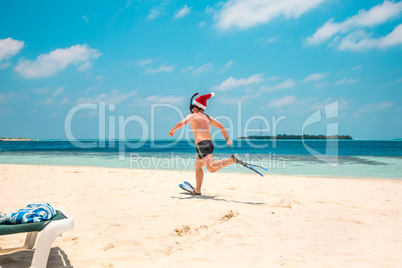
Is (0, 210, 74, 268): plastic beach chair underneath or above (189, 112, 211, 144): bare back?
underneath

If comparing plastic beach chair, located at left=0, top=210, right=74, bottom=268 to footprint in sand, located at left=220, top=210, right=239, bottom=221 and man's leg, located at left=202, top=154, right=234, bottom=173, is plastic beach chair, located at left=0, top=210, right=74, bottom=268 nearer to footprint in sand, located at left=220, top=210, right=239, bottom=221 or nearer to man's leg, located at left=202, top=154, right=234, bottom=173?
footprint in sand, located at left=220, top=210, right=239, bottom=221

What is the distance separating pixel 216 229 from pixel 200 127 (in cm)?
253

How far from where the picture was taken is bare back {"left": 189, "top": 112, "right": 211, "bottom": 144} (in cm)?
571

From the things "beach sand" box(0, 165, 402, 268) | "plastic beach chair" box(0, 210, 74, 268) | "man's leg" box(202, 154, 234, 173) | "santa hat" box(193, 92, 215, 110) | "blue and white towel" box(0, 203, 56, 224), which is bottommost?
"beach sand" box(0, 165, 402, 268)

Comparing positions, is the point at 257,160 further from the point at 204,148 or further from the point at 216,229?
the point at 216,229

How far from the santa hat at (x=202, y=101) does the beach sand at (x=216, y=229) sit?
2017mm

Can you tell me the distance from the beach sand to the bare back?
1304 millimetres

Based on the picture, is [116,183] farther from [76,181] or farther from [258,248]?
[258,248]

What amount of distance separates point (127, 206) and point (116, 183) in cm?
289

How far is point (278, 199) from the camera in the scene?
586 cm

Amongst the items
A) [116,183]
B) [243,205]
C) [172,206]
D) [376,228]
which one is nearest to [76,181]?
[116,183]

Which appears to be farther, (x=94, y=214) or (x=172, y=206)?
(x=172, y=206)

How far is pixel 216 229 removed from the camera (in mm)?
3686

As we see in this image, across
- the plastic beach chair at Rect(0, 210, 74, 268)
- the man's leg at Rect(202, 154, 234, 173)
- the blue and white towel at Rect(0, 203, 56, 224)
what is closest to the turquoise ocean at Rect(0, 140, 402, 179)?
the man's leg at Rect(202, 154, 234, 173)
